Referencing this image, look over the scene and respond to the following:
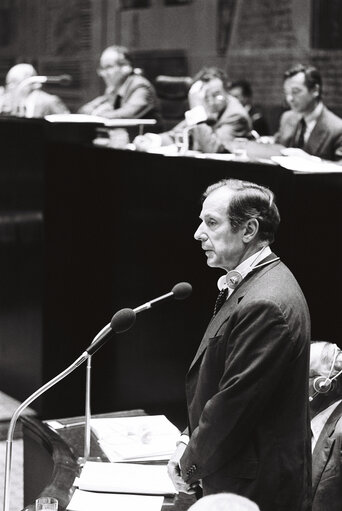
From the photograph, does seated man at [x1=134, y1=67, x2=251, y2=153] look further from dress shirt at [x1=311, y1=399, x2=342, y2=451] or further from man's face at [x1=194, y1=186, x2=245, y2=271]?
man's face at [x1=194, y1=186, x2=245, y2=271]

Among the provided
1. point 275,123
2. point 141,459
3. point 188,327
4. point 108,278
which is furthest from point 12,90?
point 141,459

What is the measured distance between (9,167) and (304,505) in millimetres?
4255

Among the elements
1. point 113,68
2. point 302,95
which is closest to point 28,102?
point 113,68

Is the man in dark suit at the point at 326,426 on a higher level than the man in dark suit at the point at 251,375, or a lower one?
lower

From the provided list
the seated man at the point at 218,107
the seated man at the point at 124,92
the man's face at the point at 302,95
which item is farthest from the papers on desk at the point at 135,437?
the seated man at the point at 124,92

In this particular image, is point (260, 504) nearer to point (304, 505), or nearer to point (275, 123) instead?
point (304, 505)

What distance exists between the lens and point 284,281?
8.89 feet

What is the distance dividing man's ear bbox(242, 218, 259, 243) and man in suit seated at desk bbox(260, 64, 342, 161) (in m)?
3.02

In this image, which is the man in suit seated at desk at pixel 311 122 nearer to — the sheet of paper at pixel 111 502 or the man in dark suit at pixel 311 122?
the man in dark suit at pixel 311 122

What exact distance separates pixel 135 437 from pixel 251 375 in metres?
1.28

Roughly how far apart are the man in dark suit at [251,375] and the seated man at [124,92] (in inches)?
224

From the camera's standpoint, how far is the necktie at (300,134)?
6199 millimetres

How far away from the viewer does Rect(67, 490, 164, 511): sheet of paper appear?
2.93m

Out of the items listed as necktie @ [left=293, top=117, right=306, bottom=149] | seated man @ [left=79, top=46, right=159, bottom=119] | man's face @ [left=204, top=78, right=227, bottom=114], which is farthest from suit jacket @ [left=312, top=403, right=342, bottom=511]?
seated man @ [left=79, top=46, right=159, bottom=119]
